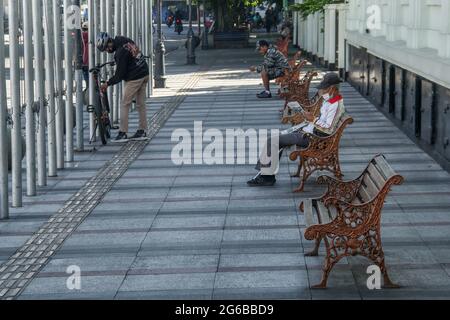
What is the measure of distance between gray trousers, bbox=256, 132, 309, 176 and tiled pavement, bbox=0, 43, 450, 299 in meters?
0.27

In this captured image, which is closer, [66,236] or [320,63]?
[66,236]

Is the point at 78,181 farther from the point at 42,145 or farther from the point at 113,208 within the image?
the point at 113,208

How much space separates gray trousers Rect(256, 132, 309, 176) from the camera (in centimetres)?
1415

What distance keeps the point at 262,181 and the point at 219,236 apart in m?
2.97

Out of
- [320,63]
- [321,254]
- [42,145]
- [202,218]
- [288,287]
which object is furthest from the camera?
[320,63]

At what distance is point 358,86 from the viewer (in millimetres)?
27969

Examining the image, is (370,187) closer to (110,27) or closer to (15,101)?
(15,101)

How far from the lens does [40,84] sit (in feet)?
47.4

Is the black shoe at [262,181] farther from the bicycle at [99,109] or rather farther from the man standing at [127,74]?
the man standing at [127,74]

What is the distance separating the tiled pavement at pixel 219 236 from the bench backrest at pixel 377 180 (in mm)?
567

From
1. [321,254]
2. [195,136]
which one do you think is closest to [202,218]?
[321,254]

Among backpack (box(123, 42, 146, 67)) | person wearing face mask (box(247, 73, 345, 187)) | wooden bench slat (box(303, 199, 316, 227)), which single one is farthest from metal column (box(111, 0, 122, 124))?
wooden bench slat (box(303, 199, 316, 227))

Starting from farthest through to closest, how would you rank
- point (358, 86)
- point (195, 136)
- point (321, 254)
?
point (358, 86) → point (195, 136) → point (321, 254)
